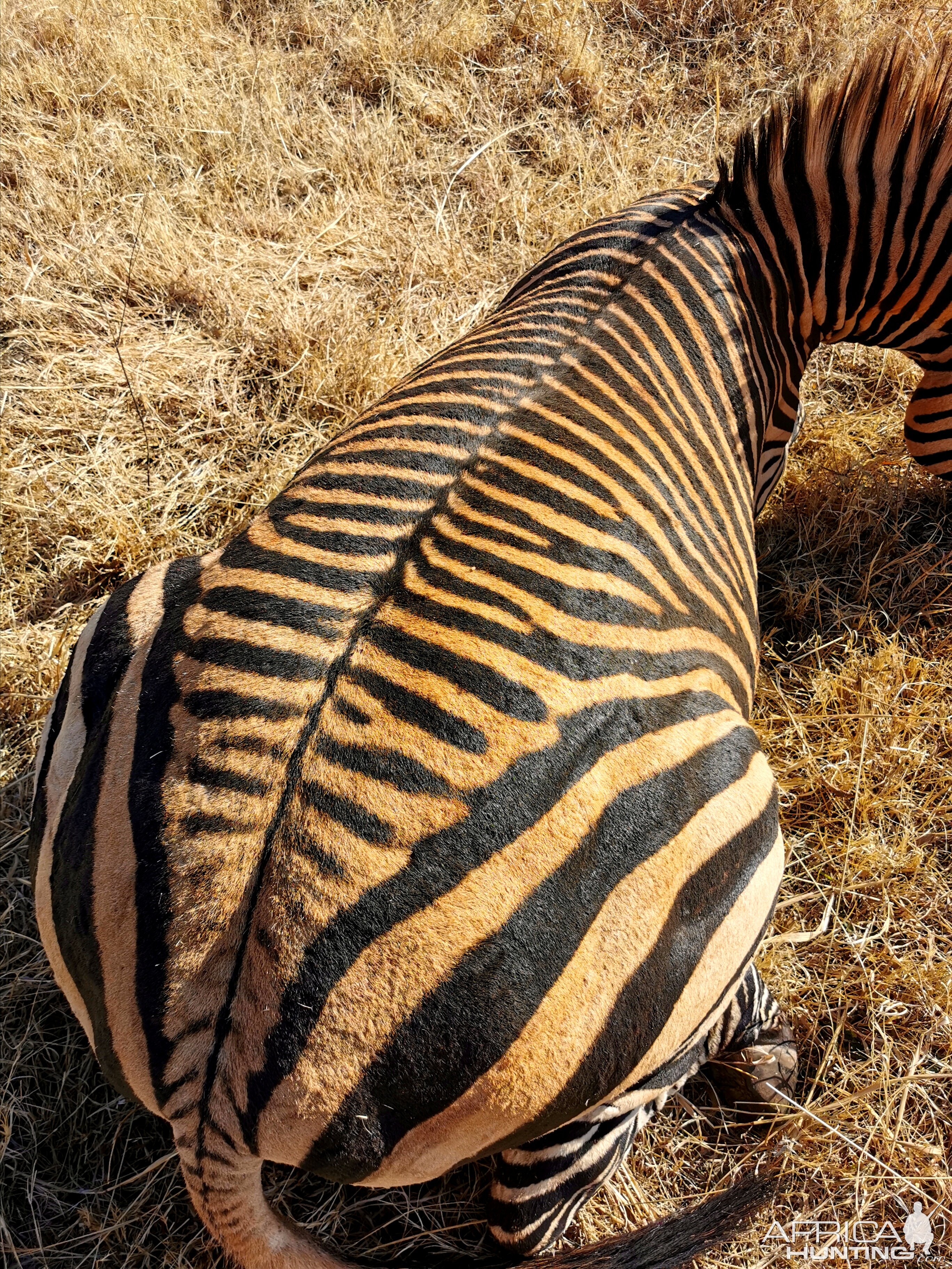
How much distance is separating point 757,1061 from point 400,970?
63.3 inches

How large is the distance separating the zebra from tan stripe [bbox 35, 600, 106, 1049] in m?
0.01

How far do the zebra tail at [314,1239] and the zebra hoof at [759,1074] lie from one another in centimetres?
43

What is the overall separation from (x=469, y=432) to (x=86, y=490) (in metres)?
2.03

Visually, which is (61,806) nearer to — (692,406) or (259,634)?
(259,634)

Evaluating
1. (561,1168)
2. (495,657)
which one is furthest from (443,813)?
(561,1168)

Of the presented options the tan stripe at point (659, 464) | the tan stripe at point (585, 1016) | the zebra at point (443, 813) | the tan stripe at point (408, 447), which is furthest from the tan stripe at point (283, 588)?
the tan stripe at point (659, 464)

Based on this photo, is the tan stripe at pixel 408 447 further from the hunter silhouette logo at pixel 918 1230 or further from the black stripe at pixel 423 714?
the hunter silhouette logo at pixel 918 1230

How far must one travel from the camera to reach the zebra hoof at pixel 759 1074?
8.67 ft

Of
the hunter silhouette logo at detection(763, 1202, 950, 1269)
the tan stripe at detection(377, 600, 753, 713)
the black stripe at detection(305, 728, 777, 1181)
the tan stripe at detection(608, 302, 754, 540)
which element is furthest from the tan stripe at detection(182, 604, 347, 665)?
the hunter silhouette logo at detection(763, 1202, 950, 1269)

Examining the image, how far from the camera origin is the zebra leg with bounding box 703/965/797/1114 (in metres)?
2.60

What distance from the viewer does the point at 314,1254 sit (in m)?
1.79

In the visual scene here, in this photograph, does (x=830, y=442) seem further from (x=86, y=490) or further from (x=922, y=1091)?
(x=86, y=490)

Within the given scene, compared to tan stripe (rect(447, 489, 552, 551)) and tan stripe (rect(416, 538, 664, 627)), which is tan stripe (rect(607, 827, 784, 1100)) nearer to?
tan stripe (rect(416, 538, 664, 627))

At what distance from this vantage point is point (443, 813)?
1.67 metres
